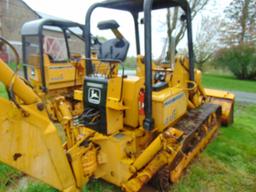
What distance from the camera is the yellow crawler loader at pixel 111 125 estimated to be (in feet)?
6.77

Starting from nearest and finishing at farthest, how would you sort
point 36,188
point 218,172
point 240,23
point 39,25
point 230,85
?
1. point 36,188
2. point 218,172
3. point 39,25
4. point 230,85
5. point 240,23

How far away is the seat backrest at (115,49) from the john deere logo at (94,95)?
0.66m

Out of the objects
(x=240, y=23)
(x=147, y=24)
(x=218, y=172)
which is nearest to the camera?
(x=147, y=24)

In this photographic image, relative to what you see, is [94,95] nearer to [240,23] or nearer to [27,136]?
[27,136]

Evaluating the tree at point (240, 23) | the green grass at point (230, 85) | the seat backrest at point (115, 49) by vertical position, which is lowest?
the green grass at point (230, 85)

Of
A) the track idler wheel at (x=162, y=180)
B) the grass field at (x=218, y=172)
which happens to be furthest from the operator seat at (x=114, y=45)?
the grass field at (x=218, y=172)

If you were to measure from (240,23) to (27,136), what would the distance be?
23.0 metres

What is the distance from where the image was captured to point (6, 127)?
1.98 m

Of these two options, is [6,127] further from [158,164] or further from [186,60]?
[186,60]

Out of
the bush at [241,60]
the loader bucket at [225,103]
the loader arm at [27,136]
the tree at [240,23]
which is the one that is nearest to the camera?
the loader arm at [27,136]

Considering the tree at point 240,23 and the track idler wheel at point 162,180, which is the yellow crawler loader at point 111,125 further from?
the tree at point 240,23

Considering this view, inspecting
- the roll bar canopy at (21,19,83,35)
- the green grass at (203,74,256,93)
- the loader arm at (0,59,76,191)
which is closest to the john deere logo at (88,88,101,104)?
the loader arm at (0,59,76,191)

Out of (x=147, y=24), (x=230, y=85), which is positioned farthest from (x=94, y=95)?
(x=230, y=85)

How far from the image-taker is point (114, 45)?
11.3 feet
